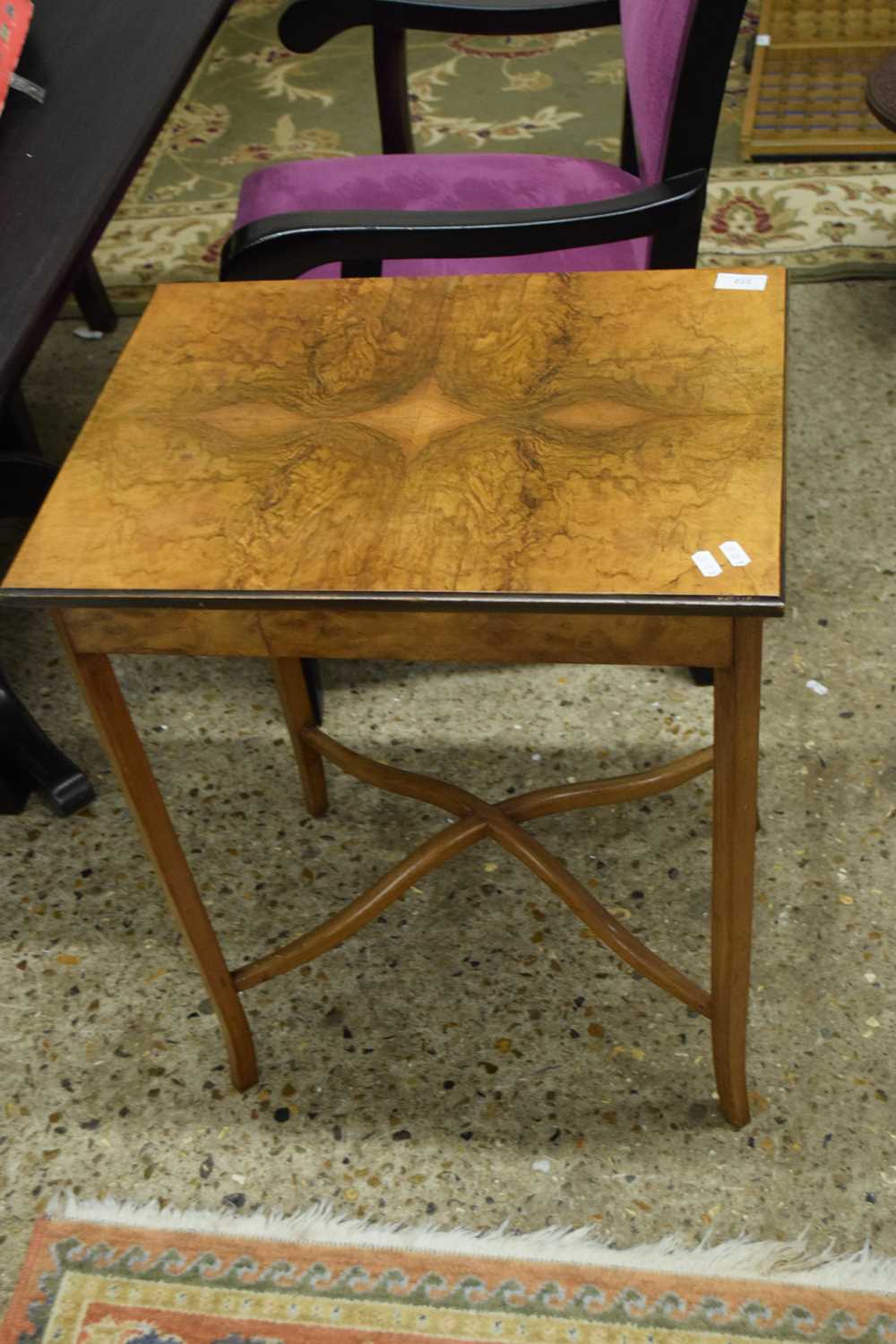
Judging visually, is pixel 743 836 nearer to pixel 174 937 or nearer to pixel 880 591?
pixel 174 937

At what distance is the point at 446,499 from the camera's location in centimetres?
104

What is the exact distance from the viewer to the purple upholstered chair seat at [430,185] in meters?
1.80

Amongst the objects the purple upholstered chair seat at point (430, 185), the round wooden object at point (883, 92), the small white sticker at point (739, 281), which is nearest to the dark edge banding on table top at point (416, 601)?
the small white sticker at point (739, 281)

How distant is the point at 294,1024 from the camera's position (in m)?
1.52

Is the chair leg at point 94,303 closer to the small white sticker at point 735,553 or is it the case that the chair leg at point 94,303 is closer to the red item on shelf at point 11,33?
A: the red item on shelf at point 11,33

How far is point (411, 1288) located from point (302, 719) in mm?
670

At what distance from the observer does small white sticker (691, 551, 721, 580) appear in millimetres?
946

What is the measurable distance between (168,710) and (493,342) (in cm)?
92

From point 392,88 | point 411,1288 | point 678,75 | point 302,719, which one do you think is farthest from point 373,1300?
point 392,88

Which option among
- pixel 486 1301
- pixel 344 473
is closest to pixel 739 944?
pixel 486 1301

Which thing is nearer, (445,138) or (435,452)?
(435,452)

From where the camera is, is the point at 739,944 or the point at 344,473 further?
the point at 739,944

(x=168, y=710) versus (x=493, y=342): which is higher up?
(x=493, y=342)

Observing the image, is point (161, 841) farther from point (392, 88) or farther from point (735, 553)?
point (392, 88)
